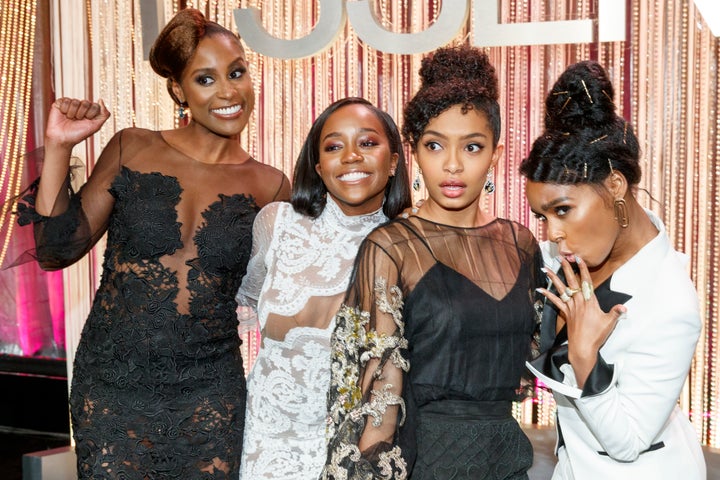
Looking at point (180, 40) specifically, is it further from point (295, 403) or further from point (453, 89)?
point (295, 403)

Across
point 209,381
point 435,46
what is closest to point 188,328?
point 209,381

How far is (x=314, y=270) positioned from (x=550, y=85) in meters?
1.57

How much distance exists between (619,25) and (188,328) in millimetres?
1963

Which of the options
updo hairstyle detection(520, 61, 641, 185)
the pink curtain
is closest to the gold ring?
updo hairstyle detection(520, 61, 641, 185)

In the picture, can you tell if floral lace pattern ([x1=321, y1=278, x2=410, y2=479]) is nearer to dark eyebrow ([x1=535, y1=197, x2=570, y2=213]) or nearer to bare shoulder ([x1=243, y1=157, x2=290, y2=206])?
dark eyebrow ([x1=535, y1=197, x2=570, y2=213])

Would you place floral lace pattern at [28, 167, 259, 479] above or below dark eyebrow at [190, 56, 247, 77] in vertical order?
below

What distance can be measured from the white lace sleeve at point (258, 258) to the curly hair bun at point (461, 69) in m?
0.75

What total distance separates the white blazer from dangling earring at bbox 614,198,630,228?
0.08 meters

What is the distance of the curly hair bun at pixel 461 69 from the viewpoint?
213 cm

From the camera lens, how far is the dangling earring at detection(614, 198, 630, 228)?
80.0 inches

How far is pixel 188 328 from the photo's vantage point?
2674mm

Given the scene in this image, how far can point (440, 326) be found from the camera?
79.8 inches

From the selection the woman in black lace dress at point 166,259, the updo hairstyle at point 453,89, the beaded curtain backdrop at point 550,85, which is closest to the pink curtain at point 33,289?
the beaded curtain backdrop at point 550,85

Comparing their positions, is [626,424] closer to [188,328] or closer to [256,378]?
[256,378]
